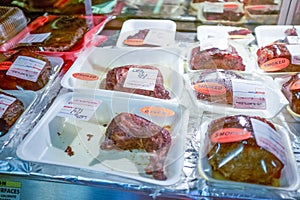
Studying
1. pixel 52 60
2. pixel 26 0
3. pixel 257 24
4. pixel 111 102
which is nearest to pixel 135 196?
pixel 111 102

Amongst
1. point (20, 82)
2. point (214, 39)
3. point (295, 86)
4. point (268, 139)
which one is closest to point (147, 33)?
point (214, 39)

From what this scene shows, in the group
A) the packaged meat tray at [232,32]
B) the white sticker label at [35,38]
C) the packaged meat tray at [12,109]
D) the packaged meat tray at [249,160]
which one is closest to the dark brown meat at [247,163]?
the packaged meat tray at [249,160]

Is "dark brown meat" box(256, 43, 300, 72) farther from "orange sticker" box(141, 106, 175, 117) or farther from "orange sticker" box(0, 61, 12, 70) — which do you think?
A: "orange sticker" box(0, 61, 12, 70)

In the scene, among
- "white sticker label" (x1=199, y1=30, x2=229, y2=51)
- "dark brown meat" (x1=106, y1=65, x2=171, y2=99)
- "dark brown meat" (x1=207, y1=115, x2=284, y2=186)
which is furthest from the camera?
"white sticker label" (x1=199, y1=30, x2=229, y2=51)

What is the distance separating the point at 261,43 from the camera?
5.71 ft

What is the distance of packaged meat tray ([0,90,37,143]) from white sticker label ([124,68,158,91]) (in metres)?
0.40

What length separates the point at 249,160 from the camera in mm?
994

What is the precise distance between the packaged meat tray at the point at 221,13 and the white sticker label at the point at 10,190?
1.36 m

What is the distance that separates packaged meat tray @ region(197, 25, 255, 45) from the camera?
173cm

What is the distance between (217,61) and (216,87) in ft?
0.77

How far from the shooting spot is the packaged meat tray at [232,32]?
1733 millimetres

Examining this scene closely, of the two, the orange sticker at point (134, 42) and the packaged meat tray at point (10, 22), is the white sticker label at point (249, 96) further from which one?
the packaged meat tray at point (10, 22)

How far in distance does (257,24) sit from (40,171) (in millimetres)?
1466

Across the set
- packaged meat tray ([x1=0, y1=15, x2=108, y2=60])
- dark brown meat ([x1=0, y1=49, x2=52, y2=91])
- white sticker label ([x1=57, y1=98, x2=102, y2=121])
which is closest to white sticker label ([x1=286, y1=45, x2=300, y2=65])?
white sticker label ([x1=57, y1=98, x2=102, y2=121])
